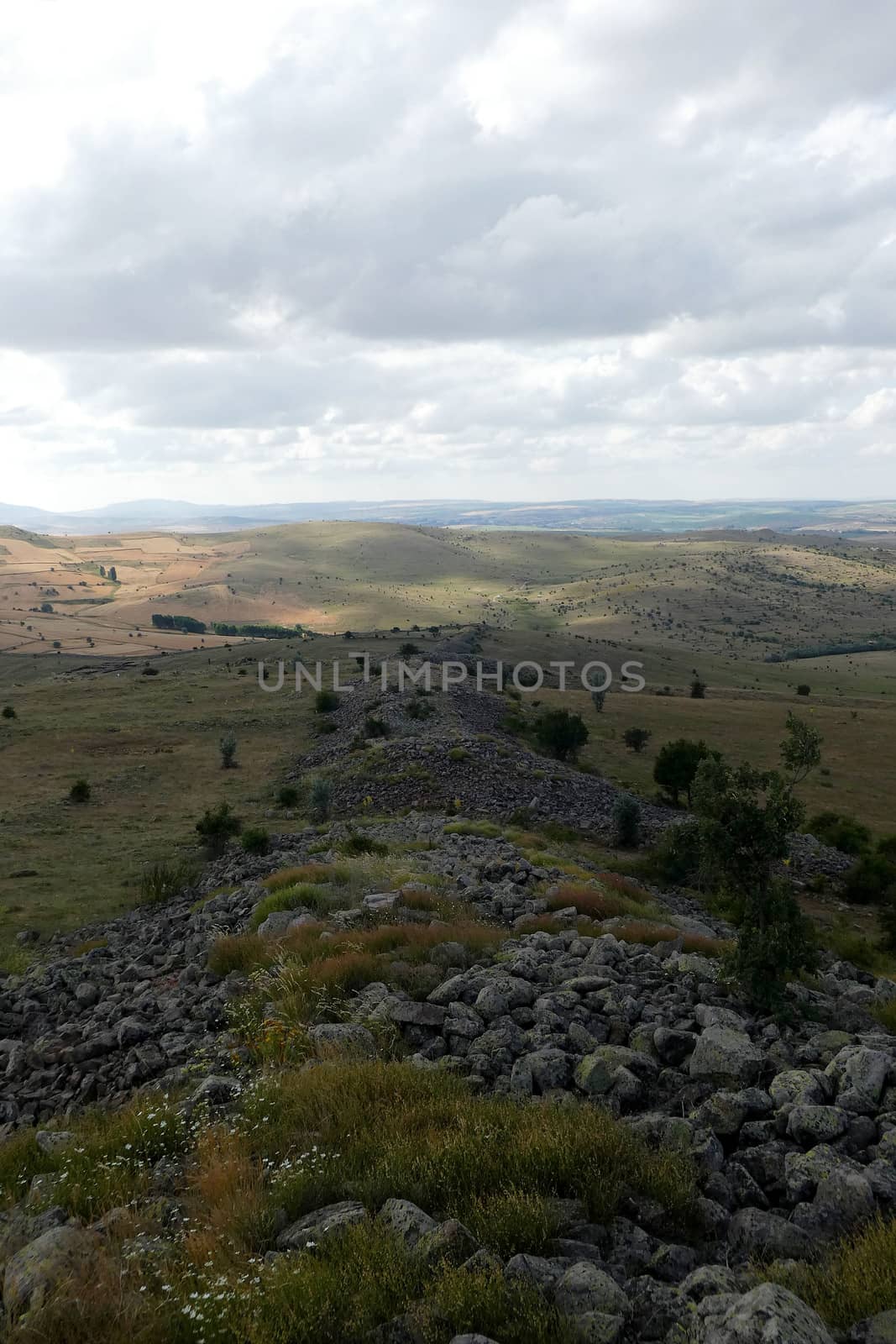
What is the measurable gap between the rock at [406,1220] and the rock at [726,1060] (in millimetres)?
3221

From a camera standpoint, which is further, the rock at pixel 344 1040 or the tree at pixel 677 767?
the tree at pixel 677 767

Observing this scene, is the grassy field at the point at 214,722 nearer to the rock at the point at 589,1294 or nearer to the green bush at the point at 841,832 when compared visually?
the green bush at the point at 841,832

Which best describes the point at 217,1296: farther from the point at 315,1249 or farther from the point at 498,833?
the point at 498,833

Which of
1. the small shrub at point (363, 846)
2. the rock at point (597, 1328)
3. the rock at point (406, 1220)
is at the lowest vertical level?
the small shrub at point (363, 846)

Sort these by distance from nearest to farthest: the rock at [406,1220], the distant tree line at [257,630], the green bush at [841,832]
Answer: the rock at [406,1220]
the green bush at [841,832]
the distant tree line at [257,630]

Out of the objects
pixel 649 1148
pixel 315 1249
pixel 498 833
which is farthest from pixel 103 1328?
pixel 498 833

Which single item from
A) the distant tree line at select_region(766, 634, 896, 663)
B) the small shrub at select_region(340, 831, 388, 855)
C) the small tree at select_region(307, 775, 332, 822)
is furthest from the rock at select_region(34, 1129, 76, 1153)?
the distant tree line at select_region(766, 634, 896, 663)

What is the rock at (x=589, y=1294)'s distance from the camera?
4066 mm

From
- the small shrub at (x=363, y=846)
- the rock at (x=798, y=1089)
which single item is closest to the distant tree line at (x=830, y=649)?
the small shrub at (x=363, y=846)

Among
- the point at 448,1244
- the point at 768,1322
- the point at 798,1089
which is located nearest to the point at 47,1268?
the point at 448,1244

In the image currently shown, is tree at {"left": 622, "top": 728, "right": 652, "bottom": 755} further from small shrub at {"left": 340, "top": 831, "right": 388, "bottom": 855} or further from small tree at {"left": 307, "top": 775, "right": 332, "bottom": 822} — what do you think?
small shrub at {"left": 340, "top": 831, "right": 388, "bottom": 855}

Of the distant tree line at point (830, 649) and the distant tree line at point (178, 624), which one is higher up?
the distant tree line at point (178, 624)

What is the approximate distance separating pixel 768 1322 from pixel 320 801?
94.8 feet

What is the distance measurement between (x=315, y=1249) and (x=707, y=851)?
6.94 meters
